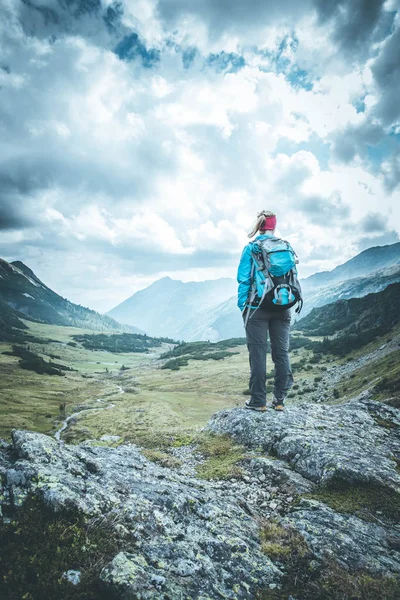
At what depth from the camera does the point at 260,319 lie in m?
9.60

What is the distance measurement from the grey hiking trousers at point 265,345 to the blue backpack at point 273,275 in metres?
0.49

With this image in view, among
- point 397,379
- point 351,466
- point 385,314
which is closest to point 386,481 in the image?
point 351,466

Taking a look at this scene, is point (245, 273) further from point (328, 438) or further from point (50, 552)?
point (50, 552)

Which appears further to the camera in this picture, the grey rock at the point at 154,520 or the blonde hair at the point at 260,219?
the blonde hair at the point at 260,219

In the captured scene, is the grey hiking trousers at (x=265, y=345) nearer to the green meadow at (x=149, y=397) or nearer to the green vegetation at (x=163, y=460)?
the green vegetation at (x=163, y=460)

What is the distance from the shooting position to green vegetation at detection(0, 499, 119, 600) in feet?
10.0

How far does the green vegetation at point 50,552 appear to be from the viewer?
3051 mm

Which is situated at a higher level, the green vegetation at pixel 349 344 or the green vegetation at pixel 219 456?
the green vegetation at pixel 219 456

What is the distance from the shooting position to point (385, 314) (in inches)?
4609

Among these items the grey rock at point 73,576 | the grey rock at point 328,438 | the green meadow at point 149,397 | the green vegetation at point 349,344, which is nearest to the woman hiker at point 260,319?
the grey rock at point 328,438

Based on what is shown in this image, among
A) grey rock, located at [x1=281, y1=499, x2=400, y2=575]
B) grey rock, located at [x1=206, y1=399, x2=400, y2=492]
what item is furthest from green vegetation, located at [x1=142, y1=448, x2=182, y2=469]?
grey rock, located at [x1=281, y1=499, x2=400, y2=575]

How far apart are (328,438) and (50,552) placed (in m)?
7.80

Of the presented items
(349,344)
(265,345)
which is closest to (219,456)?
(265,345)

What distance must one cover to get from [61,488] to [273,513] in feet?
14.0
